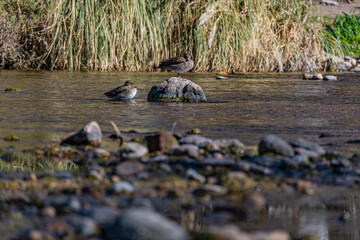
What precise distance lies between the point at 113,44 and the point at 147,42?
873 mm

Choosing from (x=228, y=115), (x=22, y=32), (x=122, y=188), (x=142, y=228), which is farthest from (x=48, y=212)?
(x=22, y=32)

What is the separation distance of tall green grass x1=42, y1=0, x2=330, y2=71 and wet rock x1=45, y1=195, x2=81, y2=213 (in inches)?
401

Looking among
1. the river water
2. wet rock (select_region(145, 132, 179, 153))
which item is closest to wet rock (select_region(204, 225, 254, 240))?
wet rock (select_region(145, 132, 179, 153))

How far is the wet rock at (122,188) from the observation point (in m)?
2.87

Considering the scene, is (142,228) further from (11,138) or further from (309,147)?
(11,138)

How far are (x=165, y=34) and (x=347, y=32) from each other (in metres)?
7.48

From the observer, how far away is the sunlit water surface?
2.64 meters

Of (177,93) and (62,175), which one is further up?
(177,93)

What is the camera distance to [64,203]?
2619 mm

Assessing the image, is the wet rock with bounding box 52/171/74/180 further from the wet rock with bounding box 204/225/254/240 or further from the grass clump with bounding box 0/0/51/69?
the grass clump with bounding box 0/0/51/69

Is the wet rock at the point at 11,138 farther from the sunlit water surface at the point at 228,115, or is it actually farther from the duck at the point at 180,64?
the duck at the point at 180,64

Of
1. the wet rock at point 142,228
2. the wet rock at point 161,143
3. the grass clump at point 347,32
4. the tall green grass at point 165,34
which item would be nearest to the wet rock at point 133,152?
the wet rock at point 161,143

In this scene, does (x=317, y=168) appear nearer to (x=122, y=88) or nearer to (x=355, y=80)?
(x=122, y=88)

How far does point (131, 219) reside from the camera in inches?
84.0
